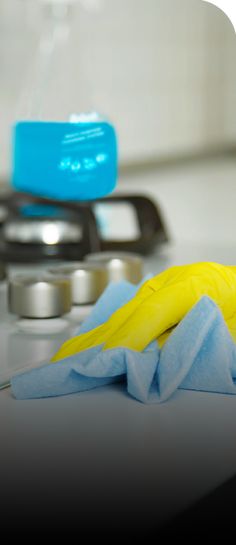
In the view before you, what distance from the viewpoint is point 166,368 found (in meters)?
0.58

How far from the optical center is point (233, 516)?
40cm

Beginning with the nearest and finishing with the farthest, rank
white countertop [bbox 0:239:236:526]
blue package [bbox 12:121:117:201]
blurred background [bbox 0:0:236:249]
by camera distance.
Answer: white countertop [bbox 0:239:236:526], blue package [bbox 12:121:117:201], blurred background [bbox 0:0:236:249]

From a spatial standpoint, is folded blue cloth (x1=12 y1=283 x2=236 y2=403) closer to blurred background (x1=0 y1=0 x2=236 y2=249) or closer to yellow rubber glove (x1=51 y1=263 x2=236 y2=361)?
yellow rubber glove (x1=51 y1=263 x2=236 y2=361)

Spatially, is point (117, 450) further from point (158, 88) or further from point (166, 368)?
point (158, 88)

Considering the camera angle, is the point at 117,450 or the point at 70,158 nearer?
the point at 117,450

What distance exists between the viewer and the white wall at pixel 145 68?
4.69ft

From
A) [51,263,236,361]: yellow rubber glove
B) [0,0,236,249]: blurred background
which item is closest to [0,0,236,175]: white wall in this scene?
[0,0,236,249]: blurred background

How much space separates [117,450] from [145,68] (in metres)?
1.30

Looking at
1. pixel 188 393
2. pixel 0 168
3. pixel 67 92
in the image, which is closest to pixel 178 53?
pixel 0 168

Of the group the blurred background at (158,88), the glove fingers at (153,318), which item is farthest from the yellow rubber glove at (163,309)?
the blurred background at (158,88)

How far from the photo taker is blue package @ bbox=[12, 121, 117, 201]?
84 centimetres

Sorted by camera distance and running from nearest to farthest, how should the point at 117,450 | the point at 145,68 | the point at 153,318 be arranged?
the point at 117,450, the point at 153,318, the point at 145,68

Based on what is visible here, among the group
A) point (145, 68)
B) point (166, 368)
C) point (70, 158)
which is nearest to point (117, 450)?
point (166, 368)

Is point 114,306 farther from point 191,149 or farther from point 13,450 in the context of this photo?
point 191,149
